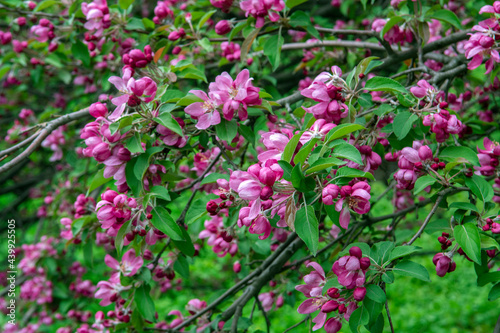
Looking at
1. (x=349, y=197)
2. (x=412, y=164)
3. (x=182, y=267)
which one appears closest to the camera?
(x=349, y=197)

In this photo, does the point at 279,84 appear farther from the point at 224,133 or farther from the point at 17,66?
the point at 224,133

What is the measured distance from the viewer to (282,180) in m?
1.17

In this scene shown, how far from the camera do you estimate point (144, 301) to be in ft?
5.89

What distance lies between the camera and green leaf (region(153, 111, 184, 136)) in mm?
1315

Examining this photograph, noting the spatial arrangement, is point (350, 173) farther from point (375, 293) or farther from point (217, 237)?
point (217, 237)

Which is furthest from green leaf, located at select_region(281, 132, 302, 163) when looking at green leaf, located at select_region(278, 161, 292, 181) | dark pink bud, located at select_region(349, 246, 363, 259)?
dark pink bud, located at select_region(349, 246, 363, 259)

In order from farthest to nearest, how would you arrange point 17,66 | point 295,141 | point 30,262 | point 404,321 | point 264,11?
point 404,321 → point 30,262 → point 17,66 → point 264,11 → point 295,141

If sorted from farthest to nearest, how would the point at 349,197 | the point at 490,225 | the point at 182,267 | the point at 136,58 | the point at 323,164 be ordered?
the point at 182,267
the point at 136,58
the point at 490,225
the point at 349,197
the point at 323,164

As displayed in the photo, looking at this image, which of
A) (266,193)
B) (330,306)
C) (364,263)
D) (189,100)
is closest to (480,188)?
(364,263)

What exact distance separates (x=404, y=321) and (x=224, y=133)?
450 cm

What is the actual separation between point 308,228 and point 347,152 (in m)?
0.22

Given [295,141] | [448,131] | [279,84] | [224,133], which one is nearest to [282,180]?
[295,141]

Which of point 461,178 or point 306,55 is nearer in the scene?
point 461,178

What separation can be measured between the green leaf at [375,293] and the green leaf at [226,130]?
62 centimetres
